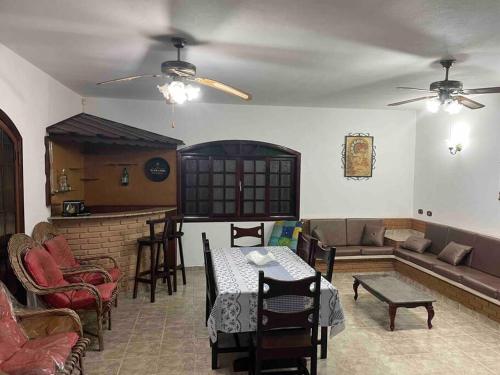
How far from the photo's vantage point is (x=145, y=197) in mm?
5477

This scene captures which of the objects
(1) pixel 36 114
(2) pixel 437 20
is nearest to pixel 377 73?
(2) pixel 437 20

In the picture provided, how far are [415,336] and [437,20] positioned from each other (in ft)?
9.48

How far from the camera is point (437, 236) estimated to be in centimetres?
507

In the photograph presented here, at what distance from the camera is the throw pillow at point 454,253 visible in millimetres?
4426

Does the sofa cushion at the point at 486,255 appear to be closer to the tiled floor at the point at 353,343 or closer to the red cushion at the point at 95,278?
the tiled floor at the point at 353,343

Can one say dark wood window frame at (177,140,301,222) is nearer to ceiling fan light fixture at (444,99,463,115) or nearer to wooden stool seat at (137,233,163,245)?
wooden stool seat at (137,233,163,245)

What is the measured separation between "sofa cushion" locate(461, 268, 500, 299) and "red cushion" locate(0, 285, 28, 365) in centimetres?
432

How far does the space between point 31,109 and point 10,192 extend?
0.96 metres

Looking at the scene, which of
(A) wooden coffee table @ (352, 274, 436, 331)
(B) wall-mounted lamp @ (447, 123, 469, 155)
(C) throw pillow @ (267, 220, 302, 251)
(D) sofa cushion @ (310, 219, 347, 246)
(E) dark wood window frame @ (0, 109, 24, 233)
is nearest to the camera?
(E) dark wood window frame @ (0, 109, 24, 233)

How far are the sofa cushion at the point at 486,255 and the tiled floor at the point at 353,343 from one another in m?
0.57

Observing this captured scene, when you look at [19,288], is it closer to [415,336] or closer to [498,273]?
[415,336]

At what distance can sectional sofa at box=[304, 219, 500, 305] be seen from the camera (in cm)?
396

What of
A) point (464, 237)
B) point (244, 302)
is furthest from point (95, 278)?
point (464, 237)

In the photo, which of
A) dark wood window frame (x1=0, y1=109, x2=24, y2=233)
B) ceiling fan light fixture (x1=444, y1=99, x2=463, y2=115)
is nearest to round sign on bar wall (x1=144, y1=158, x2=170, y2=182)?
dark wood window frame (x1=0, y1=109, x2=24, y2=233)
